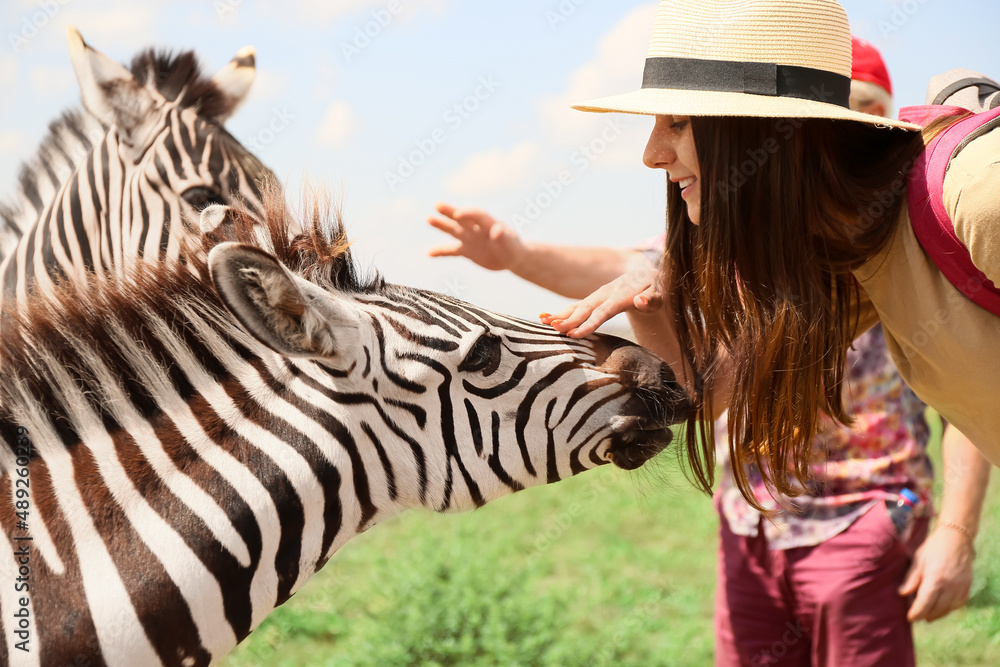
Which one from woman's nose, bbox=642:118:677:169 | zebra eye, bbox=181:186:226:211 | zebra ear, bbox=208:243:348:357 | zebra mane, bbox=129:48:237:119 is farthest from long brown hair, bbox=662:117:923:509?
zebra mane, bbox=129:48:237:119

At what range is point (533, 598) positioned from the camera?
16.6 feet

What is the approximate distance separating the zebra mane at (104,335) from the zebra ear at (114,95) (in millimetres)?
2377

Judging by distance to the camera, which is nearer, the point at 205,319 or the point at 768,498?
the point at 205,319

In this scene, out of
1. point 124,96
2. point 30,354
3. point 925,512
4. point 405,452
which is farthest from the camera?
point 124,96

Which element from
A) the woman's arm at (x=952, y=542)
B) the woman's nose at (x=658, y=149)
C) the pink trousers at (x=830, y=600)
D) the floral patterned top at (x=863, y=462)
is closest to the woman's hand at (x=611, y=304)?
the woman's nose at (x=658, y=149)

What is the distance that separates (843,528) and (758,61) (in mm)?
1792

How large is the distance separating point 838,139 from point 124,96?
11.8ft

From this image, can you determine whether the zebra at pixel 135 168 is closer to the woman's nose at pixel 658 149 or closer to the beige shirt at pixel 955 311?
the woman's nose at pixel 658 149

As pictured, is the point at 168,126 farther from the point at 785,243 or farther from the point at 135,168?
the point at 785,243

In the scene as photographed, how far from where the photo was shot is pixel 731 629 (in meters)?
3.03

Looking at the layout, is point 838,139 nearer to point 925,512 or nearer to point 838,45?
point 838,45

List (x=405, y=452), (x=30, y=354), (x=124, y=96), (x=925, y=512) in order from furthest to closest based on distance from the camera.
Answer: (x=124, y=96) → (x=925, y=512) → (x=405, y=452) → (x=30, y=354)

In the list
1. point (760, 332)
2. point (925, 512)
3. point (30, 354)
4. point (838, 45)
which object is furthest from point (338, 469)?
point (925, 512)

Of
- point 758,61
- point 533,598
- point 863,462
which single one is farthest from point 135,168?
point 863,462
